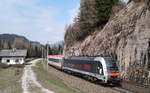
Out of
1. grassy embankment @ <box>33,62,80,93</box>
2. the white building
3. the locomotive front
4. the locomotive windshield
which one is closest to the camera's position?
grassy embankment @ <box>33,62,80,93</box>

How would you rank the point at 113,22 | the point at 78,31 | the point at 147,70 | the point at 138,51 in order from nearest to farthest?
the point at 147,70 → the point at 138,51 → the point at 113,22 → the point at 78,31

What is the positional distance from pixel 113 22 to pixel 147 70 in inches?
496

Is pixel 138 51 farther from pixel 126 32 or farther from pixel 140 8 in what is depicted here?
pixel 140 8

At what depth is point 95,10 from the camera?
41.3 m

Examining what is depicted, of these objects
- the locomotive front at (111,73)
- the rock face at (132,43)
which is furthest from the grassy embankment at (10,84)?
the rock face at (132,43)

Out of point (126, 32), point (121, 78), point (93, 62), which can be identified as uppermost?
point (126, 32)

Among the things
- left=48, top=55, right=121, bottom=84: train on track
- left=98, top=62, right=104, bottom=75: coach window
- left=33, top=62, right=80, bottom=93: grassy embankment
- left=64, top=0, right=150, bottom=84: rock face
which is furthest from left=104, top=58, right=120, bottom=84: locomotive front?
left=33, top=62, right=80, bottom=93: grassy embankment

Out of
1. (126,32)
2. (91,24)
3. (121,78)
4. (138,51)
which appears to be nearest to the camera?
(138,51)

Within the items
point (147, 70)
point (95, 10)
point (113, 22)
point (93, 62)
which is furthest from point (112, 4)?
point (147, 70)

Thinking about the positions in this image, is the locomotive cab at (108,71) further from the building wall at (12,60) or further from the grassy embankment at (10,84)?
the building wall at (12,60)

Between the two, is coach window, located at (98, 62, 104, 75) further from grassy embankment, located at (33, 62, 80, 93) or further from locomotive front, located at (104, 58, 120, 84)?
grassy embankment, located at (33, 62, 80, 93)

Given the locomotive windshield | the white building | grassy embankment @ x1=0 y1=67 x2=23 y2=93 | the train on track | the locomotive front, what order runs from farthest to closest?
the white building, the locomotive windshield, the train on track, the locomotive front, grassy embankment @ x1=0 y1=67 x2=23 y2=93

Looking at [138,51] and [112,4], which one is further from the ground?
[112,4]

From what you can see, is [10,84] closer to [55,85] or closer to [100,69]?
[55,85]
